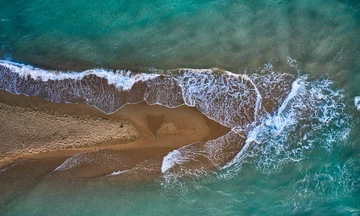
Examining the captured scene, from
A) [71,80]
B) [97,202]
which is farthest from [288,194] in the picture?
[71,80]

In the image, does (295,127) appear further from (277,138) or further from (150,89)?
(150,89)

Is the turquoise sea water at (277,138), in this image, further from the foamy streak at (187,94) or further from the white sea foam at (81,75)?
the white sea foam at (81,75)

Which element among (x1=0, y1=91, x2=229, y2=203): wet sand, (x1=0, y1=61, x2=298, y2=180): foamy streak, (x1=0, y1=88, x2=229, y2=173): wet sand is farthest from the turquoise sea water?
(x1=0, y1=88, x2=229, y2=173): wet sand

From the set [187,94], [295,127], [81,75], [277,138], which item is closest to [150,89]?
[187,94]

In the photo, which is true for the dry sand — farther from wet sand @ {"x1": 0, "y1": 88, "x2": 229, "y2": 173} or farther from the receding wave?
the receding wave

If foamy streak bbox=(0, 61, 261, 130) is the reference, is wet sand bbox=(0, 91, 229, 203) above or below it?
below

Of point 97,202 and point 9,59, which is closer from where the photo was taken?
point 97,202

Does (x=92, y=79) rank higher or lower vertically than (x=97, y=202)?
higher

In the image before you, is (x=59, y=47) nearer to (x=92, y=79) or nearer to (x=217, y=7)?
(x=92, y=79)

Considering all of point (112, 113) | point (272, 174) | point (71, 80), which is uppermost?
point (71, 80)
